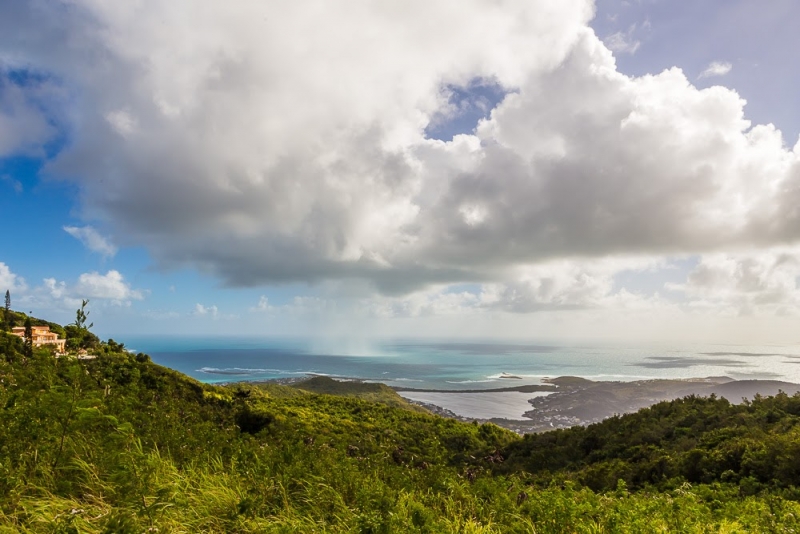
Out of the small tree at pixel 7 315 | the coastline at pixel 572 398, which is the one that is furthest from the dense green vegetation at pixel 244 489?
the coastline at pixel 572 398

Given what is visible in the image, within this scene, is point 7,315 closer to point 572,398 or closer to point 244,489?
point 244,489

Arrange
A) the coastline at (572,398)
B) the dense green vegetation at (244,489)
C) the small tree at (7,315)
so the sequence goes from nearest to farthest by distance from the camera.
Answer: the dense green vegetation at (244,489) < the small tree at (7,315) < the coastline at (572,398)

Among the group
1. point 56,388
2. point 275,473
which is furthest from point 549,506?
point 56,388

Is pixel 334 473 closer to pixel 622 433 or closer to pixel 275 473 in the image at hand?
pixel 275 473

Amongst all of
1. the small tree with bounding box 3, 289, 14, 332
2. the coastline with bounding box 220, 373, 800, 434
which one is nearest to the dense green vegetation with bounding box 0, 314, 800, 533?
the small tree with bounding box 3, 289, 14, 332

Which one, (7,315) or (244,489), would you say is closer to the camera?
(244,489)

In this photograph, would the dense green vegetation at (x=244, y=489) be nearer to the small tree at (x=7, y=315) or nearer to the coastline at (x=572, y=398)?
the small tree at (x=7, y=315)

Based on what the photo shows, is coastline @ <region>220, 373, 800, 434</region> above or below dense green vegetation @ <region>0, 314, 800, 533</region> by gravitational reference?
below

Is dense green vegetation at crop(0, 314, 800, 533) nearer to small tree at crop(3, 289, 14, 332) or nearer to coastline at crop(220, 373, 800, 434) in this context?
small tree at crop(3, 289, 14, 332)

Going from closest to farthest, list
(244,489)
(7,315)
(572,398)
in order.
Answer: (244,489) → (7,315) → (572,398)

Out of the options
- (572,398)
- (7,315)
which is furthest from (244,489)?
(572,398)

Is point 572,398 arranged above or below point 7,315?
below
